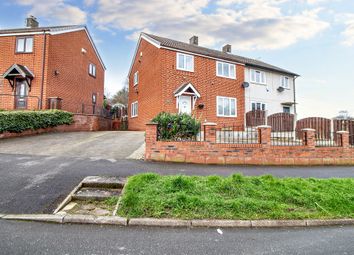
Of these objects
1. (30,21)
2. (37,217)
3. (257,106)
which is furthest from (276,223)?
(30,21)

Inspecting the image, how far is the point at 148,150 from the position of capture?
8469 mm

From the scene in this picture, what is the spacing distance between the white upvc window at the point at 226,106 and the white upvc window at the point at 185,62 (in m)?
3.61

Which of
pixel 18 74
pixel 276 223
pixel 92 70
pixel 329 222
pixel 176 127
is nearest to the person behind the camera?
pixel 276 223

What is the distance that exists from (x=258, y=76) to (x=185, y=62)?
28.9 feet

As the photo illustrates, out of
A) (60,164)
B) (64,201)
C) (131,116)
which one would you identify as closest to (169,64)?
(131,116)

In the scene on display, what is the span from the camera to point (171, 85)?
1739 cm

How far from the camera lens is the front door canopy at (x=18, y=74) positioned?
16.9 meters

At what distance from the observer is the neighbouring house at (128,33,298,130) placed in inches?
688

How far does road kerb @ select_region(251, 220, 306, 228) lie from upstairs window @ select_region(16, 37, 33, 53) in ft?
68.2

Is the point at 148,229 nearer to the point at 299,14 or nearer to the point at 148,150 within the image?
the point at 148,150

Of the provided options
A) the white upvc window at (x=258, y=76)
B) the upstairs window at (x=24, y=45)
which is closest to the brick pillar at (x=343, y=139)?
the white upvc window at (x=258, y=76)

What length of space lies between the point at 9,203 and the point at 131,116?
19.7 metres

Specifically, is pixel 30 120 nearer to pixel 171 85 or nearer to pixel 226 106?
pixel 171 85

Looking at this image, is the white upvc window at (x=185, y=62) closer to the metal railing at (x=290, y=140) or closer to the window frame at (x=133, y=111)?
the window frame at (x=133, y=111)
